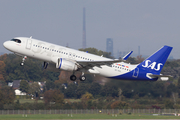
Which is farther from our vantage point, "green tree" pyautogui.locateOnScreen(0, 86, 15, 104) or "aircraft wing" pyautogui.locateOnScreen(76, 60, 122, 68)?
"green tree" pyautogui.locateOnScreen(0, 86, 15, 104)

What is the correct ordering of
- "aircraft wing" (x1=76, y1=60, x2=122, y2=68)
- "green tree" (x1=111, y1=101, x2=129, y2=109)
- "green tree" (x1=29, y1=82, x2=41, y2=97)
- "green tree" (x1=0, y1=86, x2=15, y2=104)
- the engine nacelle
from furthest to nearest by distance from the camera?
"green tree" (x1=29, y1=82, x2=41, y2=97), "green tree" (x1=0, y1=86, x2=15, y2=104), "green tree" (x1=111, y1=101, x2=129, y2=109), the engine nacelle, "aircraft wing" (x1=76, y1=60, x2=122, y2=68)

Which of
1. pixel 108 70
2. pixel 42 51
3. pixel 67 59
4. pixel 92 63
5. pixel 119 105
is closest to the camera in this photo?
pixel 42 51

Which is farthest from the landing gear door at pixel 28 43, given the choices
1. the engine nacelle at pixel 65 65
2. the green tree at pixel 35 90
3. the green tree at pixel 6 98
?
the green tree at pixel 35 90

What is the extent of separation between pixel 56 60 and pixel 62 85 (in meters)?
60.1

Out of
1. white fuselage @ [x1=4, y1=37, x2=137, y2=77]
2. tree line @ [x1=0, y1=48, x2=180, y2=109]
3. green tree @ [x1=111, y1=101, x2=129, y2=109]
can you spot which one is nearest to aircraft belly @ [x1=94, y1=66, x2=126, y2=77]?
white fuselage @ [x1=4, y1=37, x2=137, y2=77]

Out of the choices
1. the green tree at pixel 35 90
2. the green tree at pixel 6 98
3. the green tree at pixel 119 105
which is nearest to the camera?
the green tree at pixel 119 105

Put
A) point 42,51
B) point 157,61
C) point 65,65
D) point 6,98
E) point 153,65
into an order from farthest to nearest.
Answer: point 6,98 < point 157,61 < point 153,65 < point 42,51 < point 65,65

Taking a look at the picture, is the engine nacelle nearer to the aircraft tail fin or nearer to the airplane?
the airplane

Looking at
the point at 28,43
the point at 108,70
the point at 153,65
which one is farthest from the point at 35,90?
the point at 28,43

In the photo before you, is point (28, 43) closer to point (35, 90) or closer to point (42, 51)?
point (42, 51)

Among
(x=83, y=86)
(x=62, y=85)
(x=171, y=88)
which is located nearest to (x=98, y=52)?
(x=62, y=85)

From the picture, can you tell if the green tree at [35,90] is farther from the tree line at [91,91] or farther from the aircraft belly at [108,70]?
the aircraft belly at [108,70]

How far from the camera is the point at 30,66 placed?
117375 millimetres

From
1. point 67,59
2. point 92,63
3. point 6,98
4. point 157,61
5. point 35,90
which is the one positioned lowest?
point 6,98
